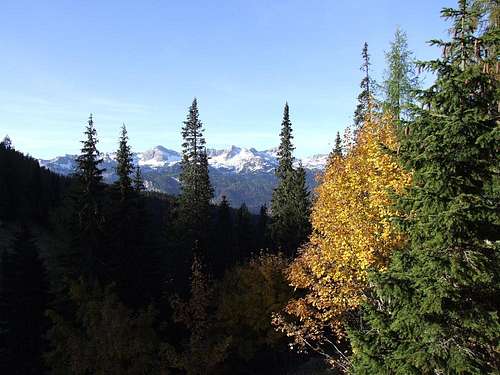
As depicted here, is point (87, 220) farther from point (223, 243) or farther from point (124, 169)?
point (223, 243)

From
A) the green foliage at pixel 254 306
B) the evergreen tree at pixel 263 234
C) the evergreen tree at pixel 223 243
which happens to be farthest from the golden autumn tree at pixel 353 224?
the evergreen tree at pixel 263 234

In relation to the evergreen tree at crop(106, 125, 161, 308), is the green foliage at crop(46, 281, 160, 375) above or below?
below

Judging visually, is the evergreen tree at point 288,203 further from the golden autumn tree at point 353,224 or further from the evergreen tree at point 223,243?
the golden autumn tree at point 353,224

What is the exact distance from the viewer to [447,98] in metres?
10.3

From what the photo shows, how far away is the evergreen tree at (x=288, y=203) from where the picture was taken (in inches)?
2060

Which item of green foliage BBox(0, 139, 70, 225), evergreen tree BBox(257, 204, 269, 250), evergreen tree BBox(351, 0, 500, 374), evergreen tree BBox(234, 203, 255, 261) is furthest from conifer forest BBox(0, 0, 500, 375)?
green foliage BBox(0, 139, 70, 225)

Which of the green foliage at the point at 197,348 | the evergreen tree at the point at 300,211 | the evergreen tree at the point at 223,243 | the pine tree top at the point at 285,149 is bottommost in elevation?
the green foliage at the point at 197,348

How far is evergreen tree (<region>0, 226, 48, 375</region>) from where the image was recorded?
30.3 metres

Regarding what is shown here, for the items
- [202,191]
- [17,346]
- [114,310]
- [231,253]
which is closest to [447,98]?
[114,310]

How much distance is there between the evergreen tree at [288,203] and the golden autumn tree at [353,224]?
109 ft

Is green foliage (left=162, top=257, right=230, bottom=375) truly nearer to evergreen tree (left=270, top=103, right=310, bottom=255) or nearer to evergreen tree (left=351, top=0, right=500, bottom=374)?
evergreen tree (left=351, top=0, right=500, bottom=374)

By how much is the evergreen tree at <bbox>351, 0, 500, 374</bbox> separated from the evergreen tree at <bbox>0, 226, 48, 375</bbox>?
2678 cm

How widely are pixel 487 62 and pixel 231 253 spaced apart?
182 ft

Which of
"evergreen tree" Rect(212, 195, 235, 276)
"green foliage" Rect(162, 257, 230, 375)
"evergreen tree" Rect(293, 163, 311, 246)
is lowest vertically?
"green foliage" Rect(162, 257, 230, 375)
